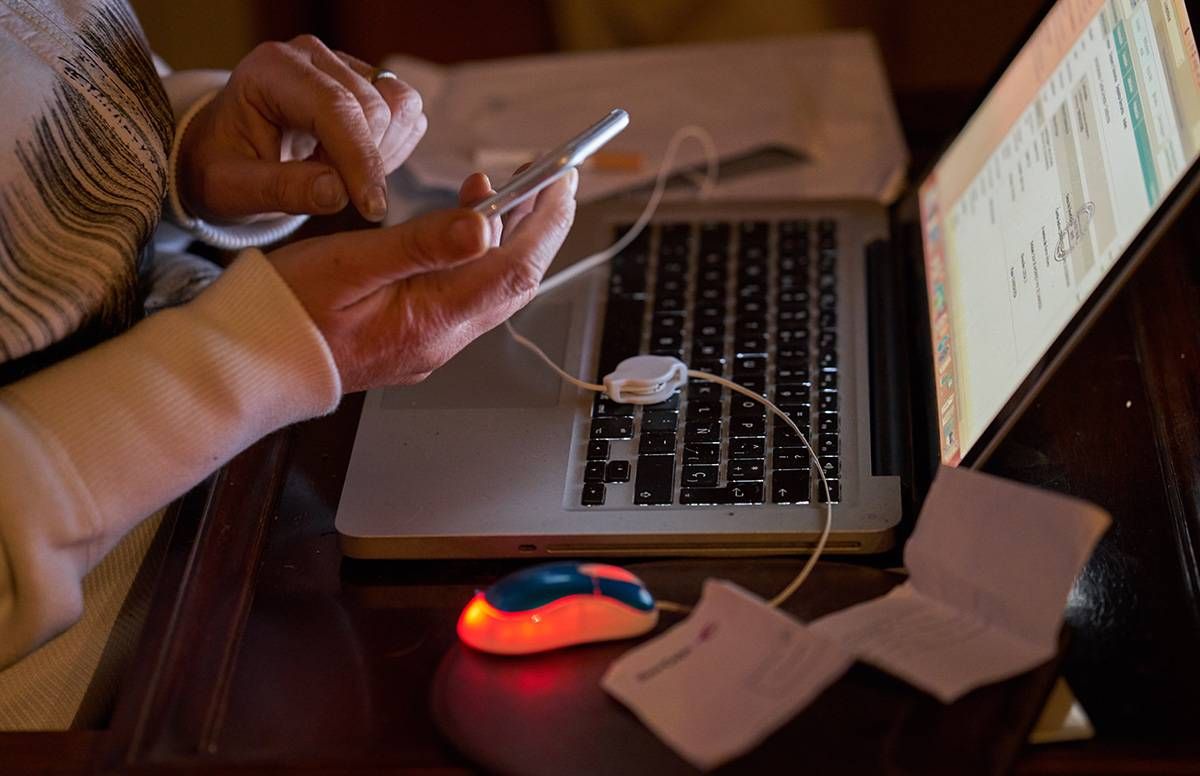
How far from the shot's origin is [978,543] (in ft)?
1.82

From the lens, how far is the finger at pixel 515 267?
63 centimetres

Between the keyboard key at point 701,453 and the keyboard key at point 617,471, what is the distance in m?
0.03

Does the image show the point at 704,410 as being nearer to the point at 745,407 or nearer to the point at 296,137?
the point at 745,407

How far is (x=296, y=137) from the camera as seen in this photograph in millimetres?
837

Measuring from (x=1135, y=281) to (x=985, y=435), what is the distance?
11.2 inches

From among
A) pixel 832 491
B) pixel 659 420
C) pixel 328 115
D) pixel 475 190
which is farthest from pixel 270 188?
pixel 832 491

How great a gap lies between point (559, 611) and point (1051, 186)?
1.21ft

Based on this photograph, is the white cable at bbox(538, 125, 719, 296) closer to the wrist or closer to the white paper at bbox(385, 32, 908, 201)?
the white paper at bbox(385, 32, 908, 201)

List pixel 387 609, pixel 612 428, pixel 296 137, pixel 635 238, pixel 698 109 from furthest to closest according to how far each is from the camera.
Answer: pixel 698 109 → pixel 635 238 → pixel 296 137 → pixel 612 428 → pixel 387 609

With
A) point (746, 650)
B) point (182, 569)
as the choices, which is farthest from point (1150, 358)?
point (182, 569)

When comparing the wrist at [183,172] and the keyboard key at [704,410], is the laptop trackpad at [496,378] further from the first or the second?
the wrist at [183,172]

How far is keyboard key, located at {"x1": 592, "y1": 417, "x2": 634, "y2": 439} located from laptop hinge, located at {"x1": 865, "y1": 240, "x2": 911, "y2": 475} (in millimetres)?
134

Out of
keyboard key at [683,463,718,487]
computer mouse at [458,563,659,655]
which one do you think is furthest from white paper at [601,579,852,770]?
keyboard key at [683,463,718,487]

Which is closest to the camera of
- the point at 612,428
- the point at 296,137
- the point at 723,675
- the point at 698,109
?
Result: the point at 723,675
